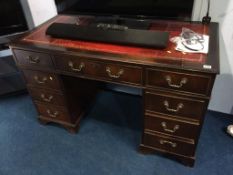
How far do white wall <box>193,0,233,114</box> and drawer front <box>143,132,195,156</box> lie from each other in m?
0.56

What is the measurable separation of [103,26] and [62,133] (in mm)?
864

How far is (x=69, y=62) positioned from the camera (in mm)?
1199

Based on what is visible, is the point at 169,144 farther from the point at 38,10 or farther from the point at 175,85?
the point at 38,10

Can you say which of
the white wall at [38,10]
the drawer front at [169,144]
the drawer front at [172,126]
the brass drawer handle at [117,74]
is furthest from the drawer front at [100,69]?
the white wall at [38,10]

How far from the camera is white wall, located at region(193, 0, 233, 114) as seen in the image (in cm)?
131

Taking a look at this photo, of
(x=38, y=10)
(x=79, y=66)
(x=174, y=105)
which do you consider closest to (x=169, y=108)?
(x=174, y=105)

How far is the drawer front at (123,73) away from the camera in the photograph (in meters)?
1.08

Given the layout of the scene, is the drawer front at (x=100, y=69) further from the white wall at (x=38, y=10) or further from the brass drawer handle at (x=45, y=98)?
the white wall at (x=38, y=10)

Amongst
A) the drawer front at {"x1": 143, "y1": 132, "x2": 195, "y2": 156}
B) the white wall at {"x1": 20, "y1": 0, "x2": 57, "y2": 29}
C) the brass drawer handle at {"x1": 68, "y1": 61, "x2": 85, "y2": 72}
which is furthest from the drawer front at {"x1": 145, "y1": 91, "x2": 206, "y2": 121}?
the white wall at {"x1": 20, "y1": 0, "x2": 57, "y2": 29}

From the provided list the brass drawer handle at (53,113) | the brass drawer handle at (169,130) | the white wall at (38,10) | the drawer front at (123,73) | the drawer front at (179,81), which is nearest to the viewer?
the drawer front at (179,81)

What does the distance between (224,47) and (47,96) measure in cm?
121

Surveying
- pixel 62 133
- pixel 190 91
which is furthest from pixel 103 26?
→ pixel 62 133

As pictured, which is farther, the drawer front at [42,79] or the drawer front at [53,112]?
the drawer front at [53,112]

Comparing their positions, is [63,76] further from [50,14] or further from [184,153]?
[184,153]
